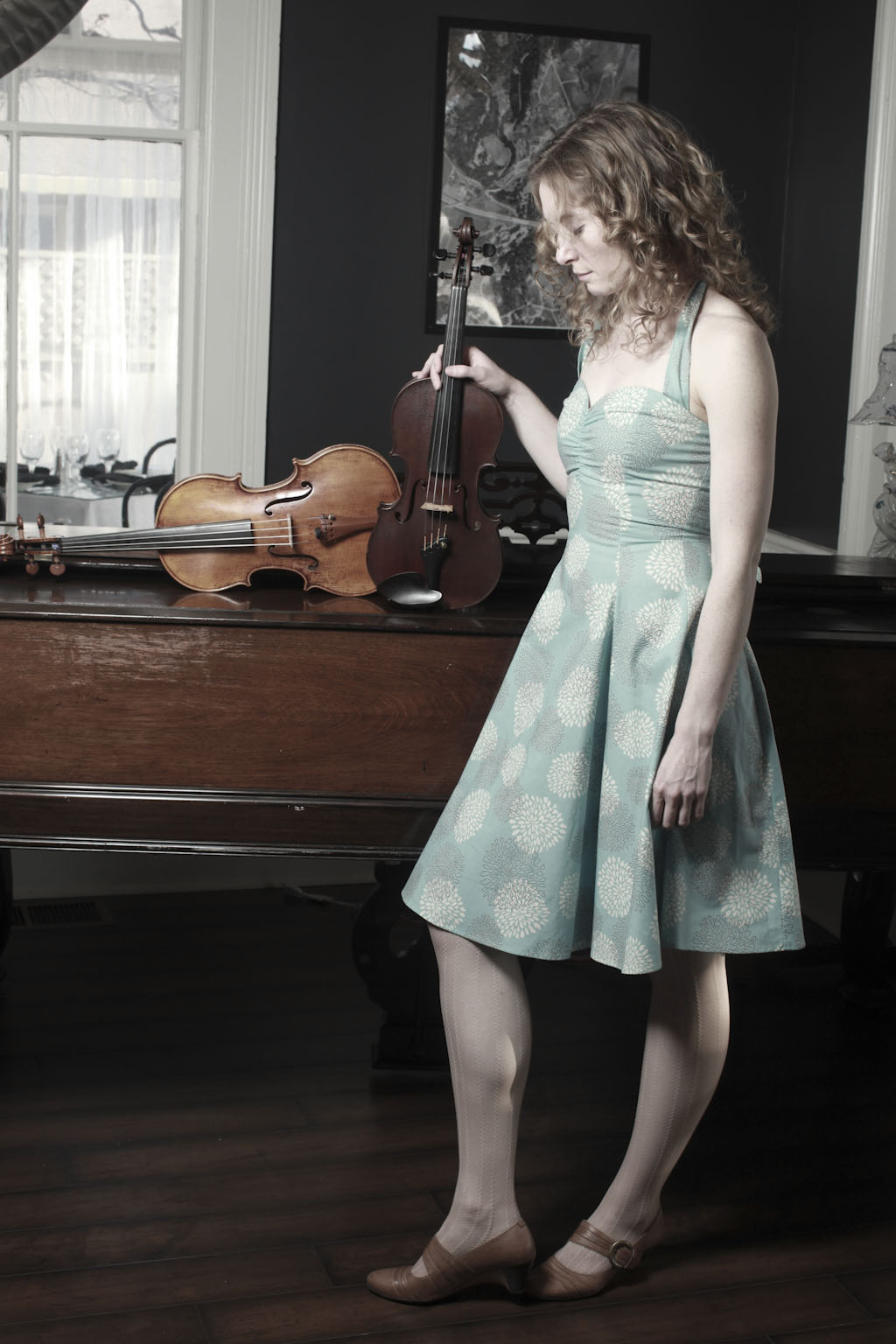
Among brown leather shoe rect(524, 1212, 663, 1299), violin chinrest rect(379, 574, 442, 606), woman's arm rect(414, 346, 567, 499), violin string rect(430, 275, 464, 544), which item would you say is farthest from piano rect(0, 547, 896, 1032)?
brown leather shoe rect(524, 1212, 663, 1299)

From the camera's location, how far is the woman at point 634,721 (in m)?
1.73

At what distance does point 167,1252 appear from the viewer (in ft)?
6.76

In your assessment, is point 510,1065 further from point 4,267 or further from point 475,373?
point 4,267

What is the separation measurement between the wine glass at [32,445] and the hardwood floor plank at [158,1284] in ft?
8.50

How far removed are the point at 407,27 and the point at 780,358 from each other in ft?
4.75

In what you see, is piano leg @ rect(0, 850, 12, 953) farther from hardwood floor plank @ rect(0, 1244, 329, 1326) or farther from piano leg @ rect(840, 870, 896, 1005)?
piano leg @ rect(840, 870, 896, 1005)

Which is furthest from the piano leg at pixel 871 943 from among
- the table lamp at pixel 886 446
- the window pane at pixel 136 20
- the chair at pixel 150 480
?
the window pane at pixel 136 20

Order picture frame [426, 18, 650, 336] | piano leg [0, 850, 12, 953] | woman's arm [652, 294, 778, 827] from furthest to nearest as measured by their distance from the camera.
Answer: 1. picture frame [426, 18, 650, 336]
2. piano leg [0, 850, 12, 953]
3. woman's arm [652, 294, 778, 827]

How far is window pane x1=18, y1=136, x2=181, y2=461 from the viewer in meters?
3.92

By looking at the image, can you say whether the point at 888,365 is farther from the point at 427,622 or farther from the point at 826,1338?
the point at 826,1338

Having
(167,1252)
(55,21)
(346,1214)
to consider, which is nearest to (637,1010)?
(346,1214)

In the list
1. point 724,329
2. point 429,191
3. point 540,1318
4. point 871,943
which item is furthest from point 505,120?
point 540,1318

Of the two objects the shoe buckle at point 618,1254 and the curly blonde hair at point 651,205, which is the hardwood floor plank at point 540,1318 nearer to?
the shoe buckle at point 618,1254

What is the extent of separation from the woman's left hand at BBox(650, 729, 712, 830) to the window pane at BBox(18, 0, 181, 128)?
290cm
